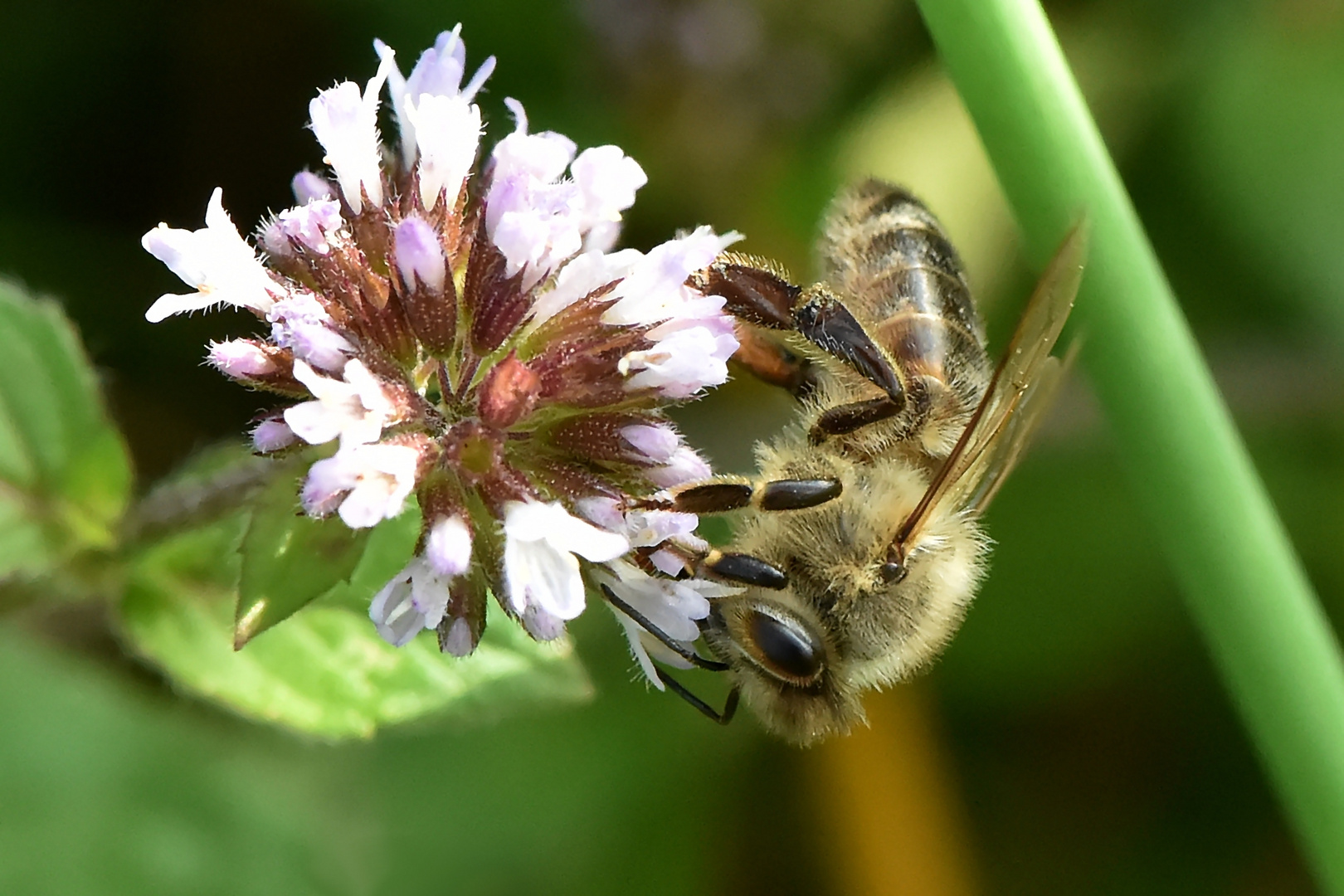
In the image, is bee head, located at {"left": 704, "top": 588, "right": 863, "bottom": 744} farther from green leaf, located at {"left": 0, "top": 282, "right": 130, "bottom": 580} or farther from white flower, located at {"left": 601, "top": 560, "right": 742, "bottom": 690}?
green leaf, located at {"left": 0, "top": 282, "right": 130, "bottom": 580}

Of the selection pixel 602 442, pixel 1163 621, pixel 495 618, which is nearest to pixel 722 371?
pixel 602 442

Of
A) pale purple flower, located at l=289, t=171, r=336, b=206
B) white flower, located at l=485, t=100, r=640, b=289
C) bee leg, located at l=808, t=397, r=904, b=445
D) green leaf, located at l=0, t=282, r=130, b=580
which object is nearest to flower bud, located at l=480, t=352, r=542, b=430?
white flower, located at l=485, t=100, r=640, b=289

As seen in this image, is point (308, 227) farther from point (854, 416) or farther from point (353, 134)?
point (854, 416)

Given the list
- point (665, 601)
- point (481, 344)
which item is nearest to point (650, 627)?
point (665, 601)

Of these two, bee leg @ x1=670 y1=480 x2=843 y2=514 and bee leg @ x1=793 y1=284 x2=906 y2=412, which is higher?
bee leg @ x1=793 y1=284 x2=906 y2=412

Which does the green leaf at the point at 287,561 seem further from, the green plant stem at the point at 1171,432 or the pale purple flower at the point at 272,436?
the green plant stem at the point at 1171,432

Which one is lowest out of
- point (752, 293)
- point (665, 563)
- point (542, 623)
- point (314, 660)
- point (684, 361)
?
point (314, 660)

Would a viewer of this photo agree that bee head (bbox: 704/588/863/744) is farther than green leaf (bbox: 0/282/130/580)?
No

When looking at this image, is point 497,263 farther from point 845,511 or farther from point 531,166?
point 845,511
